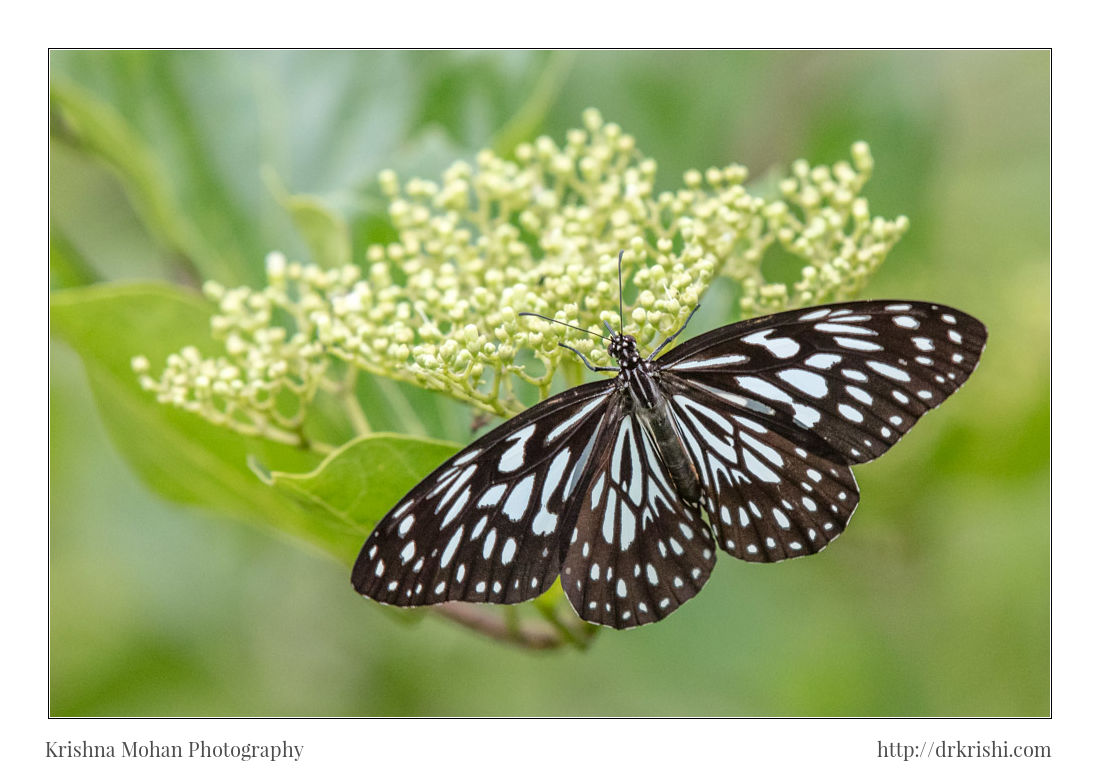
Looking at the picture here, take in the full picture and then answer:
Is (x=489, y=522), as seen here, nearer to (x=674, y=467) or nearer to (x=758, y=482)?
(x=674, y=467)

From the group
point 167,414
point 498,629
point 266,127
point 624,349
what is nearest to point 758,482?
point 624,349

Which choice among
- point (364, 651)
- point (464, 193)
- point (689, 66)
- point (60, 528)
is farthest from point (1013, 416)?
point (60, 528)

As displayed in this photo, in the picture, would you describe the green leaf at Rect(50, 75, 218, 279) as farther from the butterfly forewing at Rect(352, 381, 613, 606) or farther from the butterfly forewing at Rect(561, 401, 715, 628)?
the butterfly forewing at Rect(561, 401, 715, 628)

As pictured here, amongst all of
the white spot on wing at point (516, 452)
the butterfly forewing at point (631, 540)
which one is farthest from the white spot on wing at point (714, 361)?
the white spot on wing at point (516, 452)

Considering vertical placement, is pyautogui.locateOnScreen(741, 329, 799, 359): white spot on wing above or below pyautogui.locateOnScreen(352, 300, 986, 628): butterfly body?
above

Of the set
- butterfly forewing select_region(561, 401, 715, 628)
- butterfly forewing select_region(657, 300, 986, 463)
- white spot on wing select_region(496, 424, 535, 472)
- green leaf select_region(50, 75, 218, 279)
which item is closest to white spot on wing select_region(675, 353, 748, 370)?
butterfly forewing select_region(657, 300, 986, 463)

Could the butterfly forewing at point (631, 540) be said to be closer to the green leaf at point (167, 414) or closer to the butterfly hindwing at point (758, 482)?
the butterfly hindwing at point (758, 482)
